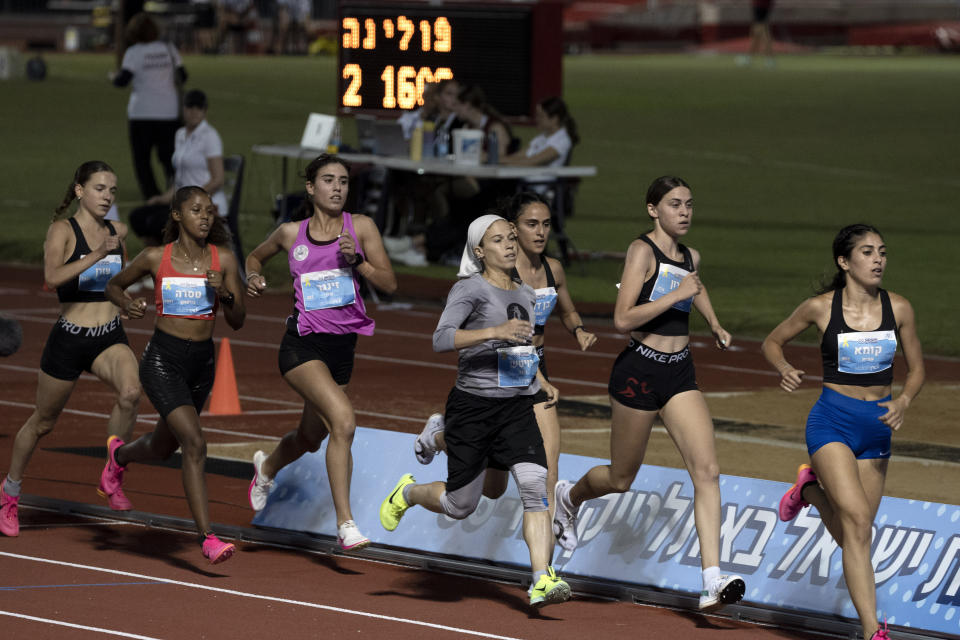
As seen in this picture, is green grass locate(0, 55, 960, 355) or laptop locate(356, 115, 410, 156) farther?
green grass locate(0, 55, 960, 355)

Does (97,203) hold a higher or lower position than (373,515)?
higher

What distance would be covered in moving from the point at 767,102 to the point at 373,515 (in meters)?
41.9

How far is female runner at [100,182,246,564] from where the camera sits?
9.23 meters

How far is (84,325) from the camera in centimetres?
988

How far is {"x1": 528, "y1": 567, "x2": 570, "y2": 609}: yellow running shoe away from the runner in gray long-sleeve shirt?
280mm

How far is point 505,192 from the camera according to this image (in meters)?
21.4

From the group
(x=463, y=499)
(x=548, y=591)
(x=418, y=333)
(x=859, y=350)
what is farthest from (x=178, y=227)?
(x=418, y=333)

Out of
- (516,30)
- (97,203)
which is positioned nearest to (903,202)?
(516,30)

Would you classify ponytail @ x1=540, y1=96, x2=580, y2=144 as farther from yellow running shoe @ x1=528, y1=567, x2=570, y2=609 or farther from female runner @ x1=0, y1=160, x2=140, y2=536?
yellow running shoe @ x1=528, y1=567, x2=570, y2=609

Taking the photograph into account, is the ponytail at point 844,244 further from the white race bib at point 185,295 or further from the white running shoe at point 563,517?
the white race bib at point 185,295

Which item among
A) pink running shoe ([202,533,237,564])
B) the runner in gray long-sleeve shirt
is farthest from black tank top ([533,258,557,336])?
pink running shoe ([202,533,237,564])

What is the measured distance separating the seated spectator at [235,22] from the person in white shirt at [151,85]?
44686 mm

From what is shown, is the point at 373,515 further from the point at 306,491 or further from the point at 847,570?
the point at 847,570

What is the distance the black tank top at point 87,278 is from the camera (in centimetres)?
985
